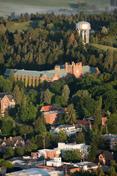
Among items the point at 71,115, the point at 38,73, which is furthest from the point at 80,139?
the point at 38,73

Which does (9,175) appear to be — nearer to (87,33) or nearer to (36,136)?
(36,136)

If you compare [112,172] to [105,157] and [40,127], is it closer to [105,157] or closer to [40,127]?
[105,157]

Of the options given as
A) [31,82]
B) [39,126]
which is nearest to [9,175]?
[39,126]

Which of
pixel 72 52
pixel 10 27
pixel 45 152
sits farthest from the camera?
pixel 10 27

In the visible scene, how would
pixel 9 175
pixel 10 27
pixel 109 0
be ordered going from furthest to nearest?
pixel 109 0
pixel 10 27
pixel 9 175

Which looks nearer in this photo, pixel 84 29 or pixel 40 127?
pixel 40 127

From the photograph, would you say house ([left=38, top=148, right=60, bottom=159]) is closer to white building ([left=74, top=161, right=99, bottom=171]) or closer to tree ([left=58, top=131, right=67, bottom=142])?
white building ([left=74, top=161, right=99, bottom=171])
